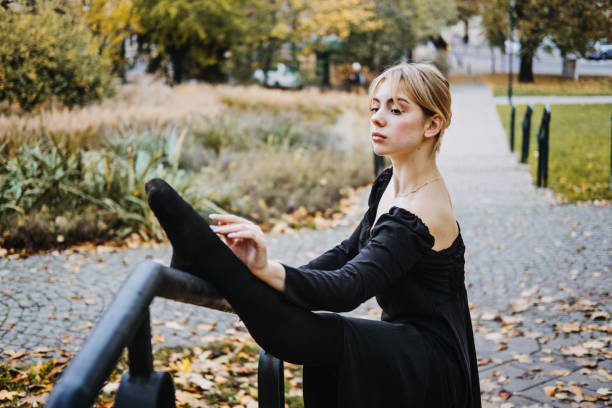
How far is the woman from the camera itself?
148 centimetres

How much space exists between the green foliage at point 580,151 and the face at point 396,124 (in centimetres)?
557

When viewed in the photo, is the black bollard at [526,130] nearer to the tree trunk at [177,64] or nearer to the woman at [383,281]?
the woman at [383,281]

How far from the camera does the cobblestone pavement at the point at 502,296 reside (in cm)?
412

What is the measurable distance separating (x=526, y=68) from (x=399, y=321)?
23.6 feet

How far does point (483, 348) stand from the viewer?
452 centimetres

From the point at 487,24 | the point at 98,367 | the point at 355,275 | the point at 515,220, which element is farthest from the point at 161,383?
the point at 487,24

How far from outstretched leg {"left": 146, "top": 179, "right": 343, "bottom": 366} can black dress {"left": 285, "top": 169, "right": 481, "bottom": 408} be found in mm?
41

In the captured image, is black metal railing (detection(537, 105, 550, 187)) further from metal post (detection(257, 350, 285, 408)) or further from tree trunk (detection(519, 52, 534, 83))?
metal post (detection(257, 350, 285, 408))

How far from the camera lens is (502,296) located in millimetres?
5582

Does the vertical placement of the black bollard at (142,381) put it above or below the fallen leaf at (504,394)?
above

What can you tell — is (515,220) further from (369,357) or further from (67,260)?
(369,357)

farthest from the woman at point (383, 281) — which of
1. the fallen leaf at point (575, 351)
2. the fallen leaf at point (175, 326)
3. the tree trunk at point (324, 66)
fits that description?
the tree trunk at point (324, 66)

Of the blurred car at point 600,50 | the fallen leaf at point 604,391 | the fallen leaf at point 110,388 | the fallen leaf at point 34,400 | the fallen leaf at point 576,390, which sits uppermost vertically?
the blurred car at point 600,50

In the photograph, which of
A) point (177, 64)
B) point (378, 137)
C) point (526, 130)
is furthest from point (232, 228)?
point (177, 64)
